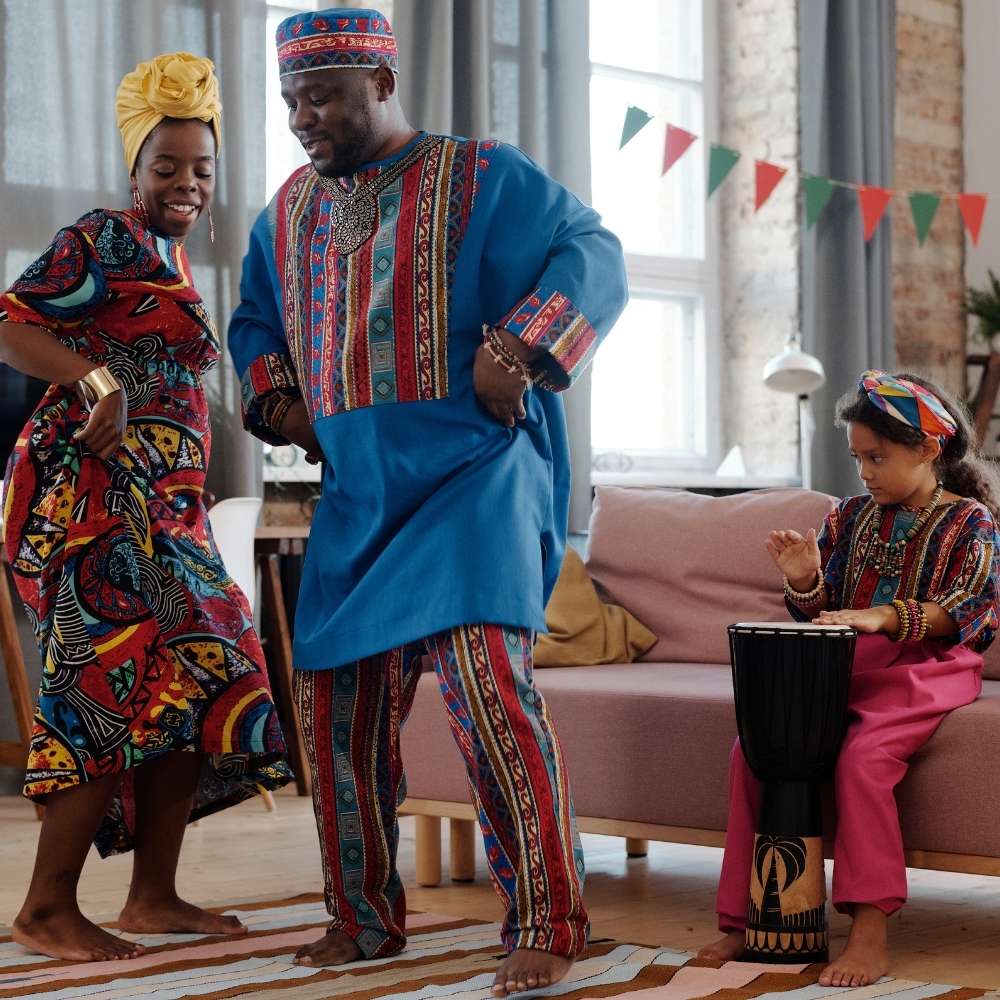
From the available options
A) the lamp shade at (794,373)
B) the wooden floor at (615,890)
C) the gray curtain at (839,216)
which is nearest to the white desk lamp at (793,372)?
the lamp shade at (794,373)

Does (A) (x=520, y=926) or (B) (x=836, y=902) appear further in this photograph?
(B) (x=836, y=902)

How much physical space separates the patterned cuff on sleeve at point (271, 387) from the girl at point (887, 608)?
839 mm

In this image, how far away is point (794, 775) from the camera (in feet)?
8.25

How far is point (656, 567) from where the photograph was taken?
11.9ft

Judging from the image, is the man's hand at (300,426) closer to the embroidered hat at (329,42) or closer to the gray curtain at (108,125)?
the embroidered hat at (329,42)

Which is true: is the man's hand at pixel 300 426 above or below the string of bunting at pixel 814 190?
below

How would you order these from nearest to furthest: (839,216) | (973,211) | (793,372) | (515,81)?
(515,81)
(793,372)
(839,216)
(973,211)

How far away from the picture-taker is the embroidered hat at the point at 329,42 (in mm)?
2277

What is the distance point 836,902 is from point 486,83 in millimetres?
3530

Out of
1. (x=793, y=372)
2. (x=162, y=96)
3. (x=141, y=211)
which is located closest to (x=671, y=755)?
(x=141, y=211)

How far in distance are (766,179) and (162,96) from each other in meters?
4.02

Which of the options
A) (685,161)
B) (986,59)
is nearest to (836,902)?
(685,161)

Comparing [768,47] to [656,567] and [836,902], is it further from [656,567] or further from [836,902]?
[836,902]

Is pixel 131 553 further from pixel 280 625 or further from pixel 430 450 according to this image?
pixel 280 625
